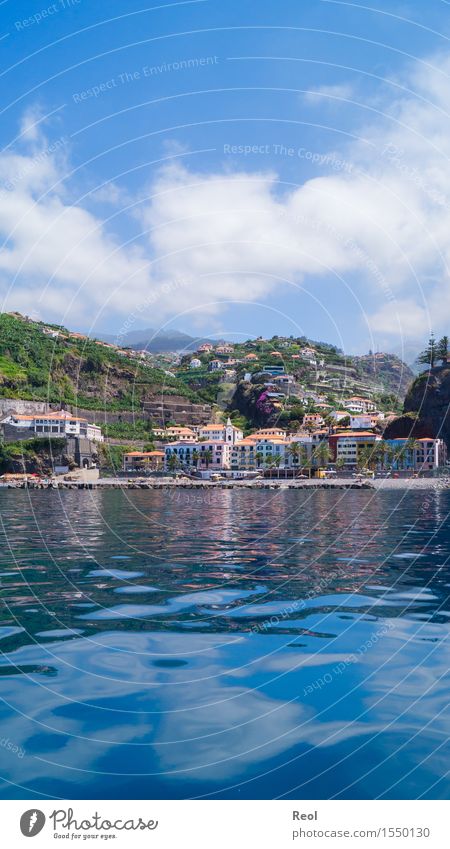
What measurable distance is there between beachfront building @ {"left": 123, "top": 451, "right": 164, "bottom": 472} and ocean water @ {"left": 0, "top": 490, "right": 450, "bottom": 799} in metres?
99.9

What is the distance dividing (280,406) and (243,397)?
1210 cm

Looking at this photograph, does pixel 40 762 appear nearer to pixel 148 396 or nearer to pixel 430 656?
pixel 430 656

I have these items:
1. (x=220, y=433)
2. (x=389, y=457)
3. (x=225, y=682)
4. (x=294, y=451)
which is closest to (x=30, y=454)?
(x=220, y=433)

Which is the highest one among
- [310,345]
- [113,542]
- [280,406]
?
[310,345]

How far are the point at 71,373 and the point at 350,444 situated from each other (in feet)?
186

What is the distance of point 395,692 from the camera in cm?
660

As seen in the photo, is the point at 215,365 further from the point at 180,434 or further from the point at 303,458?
the point at 303,458

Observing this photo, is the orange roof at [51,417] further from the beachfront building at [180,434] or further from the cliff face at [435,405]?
the cliff face at [435,405]

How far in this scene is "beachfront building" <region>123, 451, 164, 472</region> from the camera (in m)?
114

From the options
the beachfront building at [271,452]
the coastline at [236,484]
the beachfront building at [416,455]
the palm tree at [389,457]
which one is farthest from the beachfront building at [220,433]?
the beachfront building at [416,455]

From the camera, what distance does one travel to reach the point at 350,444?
117000 millimetres

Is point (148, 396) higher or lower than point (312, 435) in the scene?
higher
